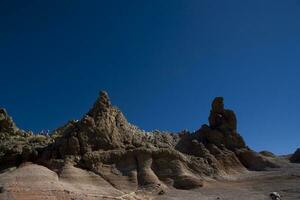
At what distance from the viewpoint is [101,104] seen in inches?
1604

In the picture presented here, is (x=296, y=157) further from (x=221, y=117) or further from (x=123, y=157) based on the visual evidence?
(x=123, y=157)

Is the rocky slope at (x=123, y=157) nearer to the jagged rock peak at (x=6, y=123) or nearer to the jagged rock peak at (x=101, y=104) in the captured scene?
the jagged rock peak at (x=101, y=104)

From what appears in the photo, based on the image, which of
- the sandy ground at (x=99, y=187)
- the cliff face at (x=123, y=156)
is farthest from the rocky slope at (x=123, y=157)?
the sandy ground at (x=99, y=187)

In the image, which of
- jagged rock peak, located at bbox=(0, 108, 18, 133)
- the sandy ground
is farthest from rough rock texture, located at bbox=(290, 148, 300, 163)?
jagged rock peak, located at bbox=(0, 108, 18, 133)

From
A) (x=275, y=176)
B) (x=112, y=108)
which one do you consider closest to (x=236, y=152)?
(x=275, y=176)

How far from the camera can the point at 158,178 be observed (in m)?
35.9

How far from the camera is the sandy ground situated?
28.8m

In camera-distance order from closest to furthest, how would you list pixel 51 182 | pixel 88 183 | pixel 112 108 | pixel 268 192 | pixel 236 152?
1. pixel 51 182
2. pixel 88 183
3. pixel 268 192
4. pixel 112 108
5. pixel 236 152

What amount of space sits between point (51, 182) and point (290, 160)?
29.2 metres

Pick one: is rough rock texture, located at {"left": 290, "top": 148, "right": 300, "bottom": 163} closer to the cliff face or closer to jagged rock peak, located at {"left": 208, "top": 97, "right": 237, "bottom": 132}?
the cliff face

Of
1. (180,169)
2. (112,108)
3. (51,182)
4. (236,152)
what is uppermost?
(112,108)

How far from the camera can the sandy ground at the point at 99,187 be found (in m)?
28.8

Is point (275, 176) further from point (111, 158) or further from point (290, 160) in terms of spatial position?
point (111, 158)

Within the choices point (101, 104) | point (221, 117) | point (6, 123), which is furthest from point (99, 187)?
point (6, 123)
